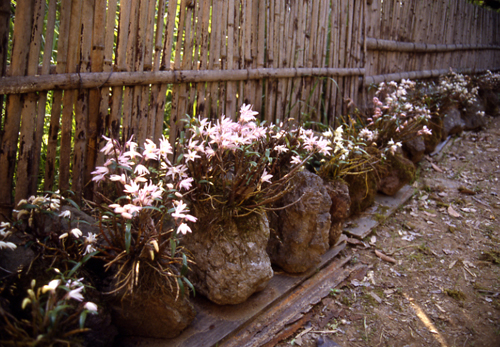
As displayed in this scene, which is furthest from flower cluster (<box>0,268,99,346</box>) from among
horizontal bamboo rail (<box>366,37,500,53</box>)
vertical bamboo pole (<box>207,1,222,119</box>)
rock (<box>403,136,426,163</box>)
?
horizontal bamboo rail (<box>366,37,500,53</box>)

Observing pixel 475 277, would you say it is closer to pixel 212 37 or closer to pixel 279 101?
pixel 279 101

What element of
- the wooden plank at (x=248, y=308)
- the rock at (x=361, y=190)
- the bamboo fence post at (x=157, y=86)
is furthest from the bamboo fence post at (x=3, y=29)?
the rock at (x=361, y=190)

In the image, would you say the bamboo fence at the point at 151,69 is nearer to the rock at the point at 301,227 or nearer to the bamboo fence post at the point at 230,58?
the bamboo fence post at the point at 230,58

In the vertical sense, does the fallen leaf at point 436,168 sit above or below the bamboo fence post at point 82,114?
below

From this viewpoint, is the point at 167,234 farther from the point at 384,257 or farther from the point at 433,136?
the point at 433,136

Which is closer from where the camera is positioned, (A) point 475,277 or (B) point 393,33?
(A) point 475,277

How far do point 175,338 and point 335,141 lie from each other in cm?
204

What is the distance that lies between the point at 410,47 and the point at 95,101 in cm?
523

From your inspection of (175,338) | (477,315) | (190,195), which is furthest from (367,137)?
(175,338)

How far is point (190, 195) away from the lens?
2.45 meters

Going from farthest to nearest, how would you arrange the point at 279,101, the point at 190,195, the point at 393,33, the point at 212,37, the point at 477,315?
the point at 393,33 < the point at 279,101 < the point at 212,37 < the point at 477,315 < the point at 190,195

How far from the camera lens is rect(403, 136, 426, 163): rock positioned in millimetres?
4969

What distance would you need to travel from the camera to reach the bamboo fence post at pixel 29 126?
2170 mm

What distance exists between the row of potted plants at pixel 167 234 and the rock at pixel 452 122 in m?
3.02
